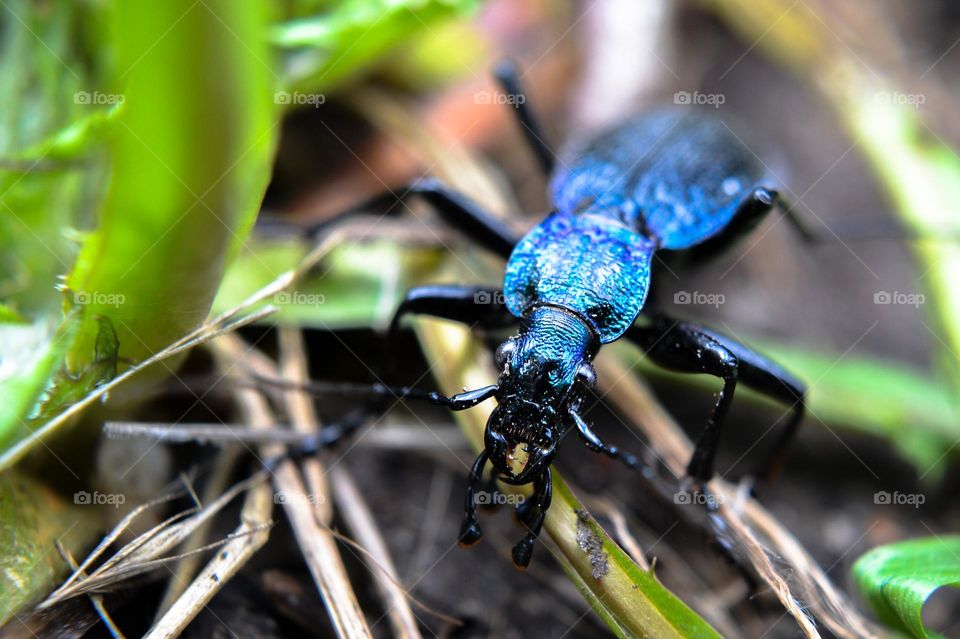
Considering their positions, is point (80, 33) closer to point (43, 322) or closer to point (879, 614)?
point (43, 322)

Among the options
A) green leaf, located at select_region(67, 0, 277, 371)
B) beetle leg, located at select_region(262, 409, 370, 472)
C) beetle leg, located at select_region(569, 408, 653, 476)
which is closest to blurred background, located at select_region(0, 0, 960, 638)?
green leaf, located at select_region(67, 0, 277, 371)

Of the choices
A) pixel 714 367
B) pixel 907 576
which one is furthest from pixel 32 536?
pixel 907 576

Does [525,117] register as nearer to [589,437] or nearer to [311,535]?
[589,437]

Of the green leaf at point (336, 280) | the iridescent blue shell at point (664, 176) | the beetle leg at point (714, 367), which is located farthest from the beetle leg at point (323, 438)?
the iridescent blue shell at point (664, 176)

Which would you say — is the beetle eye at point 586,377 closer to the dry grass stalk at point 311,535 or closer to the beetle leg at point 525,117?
the dry grass stalk at point 311,535

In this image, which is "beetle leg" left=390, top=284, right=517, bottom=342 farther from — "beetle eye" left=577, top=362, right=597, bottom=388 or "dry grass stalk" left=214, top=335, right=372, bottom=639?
"dry grass stalk" left=214, top=335, right=372, bottom=639
